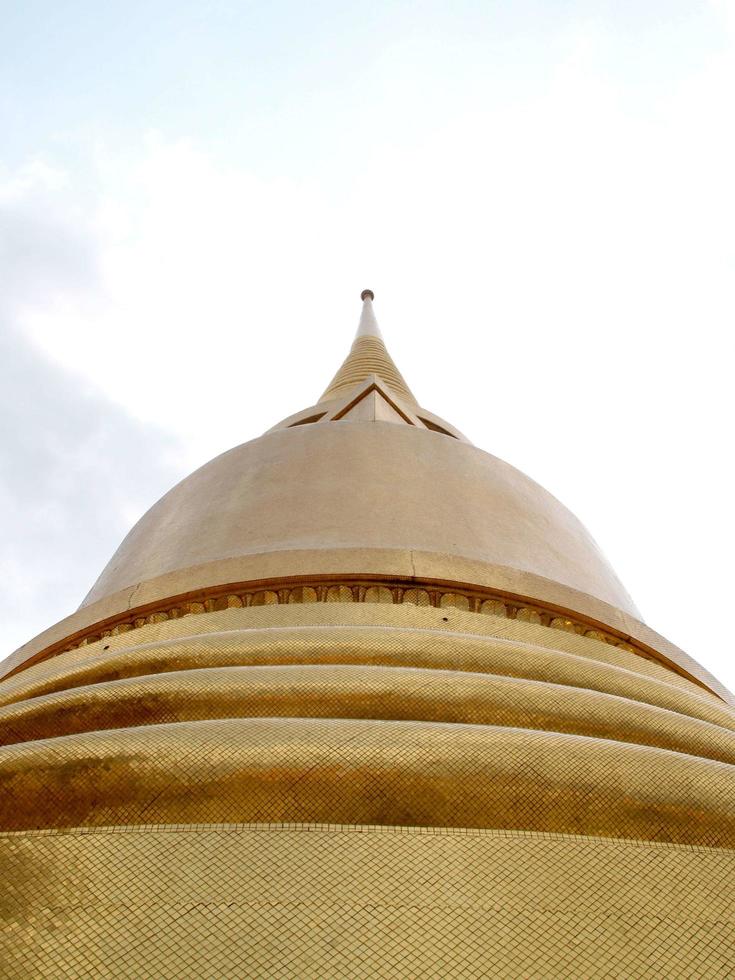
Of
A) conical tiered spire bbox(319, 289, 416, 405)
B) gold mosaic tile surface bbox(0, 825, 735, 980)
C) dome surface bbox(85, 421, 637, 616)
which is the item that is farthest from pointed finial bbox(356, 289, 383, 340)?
gold mosaic tile surface bbox(0, 825, 735, 980)

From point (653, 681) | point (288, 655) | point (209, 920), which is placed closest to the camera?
point (209, 920)

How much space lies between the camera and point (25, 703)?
448 cm

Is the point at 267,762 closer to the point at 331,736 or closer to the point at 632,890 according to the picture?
the point at 331,736

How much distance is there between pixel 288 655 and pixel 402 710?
94 centimetres

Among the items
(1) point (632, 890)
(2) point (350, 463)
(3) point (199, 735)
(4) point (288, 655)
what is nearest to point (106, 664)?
(4) point (288, 655)

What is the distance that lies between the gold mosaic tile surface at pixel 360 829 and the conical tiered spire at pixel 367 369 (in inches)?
445

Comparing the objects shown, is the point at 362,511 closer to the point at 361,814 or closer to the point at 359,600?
the point at 359,600

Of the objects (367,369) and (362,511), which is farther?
(367,369)

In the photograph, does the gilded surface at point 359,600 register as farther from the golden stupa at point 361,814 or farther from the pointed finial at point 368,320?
the pointed finial at point 368,320

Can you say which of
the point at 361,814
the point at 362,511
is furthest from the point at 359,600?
the point at 361,814

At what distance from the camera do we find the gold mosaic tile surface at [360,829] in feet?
8.61

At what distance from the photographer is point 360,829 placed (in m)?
3.13

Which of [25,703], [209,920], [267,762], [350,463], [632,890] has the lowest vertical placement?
[632,890]

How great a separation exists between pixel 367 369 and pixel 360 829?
1435 centimetres
